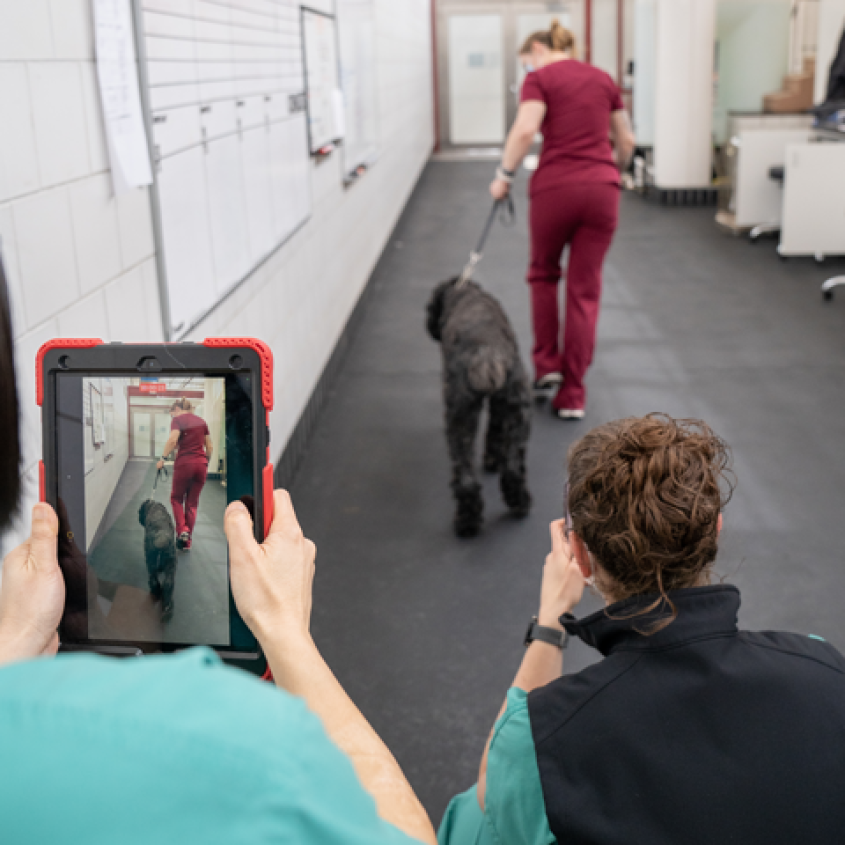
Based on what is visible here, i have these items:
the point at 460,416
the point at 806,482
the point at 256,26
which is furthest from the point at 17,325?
the point at 806,482

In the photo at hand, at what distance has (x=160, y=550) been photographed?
0.85 metres

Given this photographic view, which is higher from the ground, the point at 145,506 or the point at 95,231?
the point at 95,231

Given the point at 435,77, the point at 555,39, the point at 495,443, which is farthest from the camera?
the point at 435,77

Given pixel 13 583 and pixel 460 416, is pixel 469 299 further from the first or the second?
pixel 13 583

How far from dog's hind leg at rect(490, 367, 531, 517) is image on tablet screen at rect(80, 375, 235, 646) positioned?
2078mm

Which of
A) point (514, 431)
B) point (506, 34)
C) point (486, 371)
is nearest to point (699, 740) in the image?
point (486, 371)

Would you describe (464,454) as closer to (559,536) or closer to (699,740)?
(559,536)

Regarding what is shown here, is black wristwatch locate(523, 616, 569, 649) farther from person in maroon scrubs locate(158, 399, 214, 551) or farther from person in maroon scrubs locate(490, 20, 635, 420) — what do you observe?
person in maroon scrubs locate(490, 20, 635, 420)

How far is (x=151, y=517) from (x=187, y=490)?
0.16 feet

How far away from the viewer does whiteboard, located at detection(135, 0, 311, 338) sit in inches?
82.0

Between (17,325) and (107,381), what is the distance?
677 mm

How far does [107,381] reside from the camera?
0.84 meters

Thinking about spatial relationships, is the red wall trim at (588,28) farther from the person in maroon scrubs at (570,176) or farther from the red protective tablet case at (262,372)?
the red protective tablet case at (262,372)

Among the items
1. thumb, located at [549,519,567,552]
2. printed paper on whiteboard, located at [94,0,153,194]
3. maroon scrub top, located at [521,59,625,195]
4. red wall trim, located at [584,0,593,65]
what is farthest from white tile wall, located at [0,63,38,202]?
red wall trim, located at [584,0,593,65]
